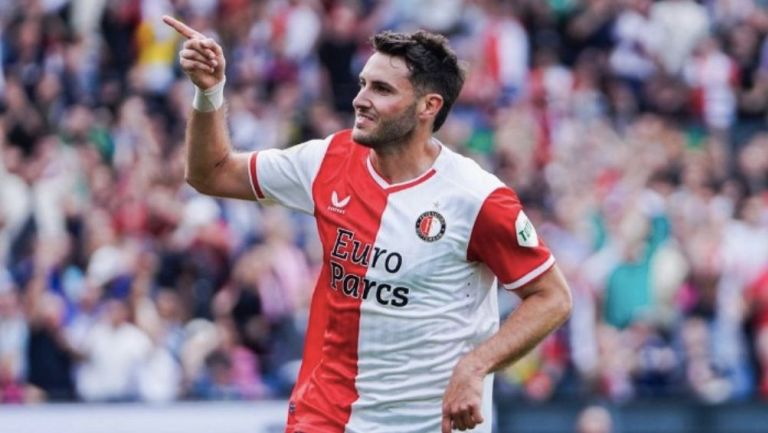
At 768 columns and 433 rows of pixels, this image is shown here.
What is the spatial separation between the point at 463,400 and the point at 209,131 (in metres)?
1.50

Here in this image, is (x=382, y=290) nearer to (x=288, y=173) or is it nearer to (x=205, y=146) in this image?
(x=288, y=173)

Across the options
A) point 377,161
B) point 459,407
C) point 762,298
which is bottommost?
point 459,407

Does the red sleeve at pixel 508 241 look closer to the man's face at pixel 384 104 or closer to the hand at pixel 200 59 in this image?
the man's face at pixel 384 104

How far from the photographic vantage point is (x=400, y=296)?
7.58 m

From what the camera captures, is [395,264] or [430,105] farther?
[430,105]

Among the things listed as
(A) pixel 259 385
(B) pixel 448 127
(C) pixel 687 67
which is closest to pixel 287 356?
(A) pixel 259 385

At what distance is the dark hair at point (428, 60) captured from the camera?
7.56 metres

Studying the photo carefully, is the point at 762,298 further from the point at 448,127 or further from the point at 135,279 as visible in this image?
the point at 135,279

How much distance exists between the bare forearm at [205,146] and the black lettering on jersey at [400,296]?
890 millimetres

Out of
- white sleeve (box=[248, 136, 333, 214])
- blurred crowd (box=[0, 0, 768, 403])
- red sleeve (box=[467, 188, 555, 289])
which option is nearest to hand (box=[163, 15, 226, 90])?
white sleeve (box=[248, 136, 333, 214])

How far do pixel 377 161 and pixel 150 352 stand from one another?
6985 mm

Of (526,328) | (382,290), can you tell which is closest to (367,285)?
(382,290)

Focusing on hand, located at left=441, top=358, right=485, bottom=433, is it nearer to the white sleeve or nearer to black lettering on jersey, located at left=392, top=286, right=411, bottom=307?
black lettering on jersey, located at left=392, top=286, right=411, bottom=307

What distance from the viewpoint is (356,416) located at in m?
7.63
